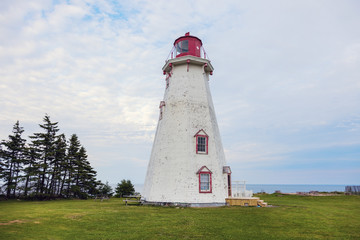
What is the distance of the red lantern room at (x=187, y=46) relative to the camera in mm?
22203

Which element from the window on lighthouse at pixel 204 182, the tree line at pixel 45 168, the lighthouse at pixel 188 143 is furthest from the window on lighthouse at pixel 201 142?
the tree line at pixel 45 168

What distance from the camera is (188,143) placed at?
19625mm

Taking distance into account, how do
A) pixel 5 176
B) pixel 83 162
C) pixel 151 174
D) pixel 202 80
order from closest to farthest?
pixel 151 174, pixel 202 80, pixel 5 176, pixel 83 162

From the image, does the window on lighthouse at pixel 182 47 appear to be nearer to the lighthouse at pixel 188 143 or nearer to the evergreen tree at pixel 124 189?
the lighthouse at pixel 188 143

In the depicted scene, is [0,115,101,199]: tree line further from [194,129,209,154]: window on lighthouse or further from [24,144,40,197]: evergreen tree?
[194,129,209,154]: window on lighthouse

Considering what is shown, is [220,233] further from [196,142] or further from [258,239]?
[196,142]

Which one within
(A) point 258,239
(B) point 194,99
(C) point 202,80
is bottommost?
(A) point 258,239

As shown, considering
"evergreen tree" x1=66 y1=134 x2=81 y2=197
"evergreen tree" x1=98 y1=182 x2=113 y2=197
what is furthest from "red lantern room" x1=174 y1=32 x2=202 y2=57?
"evergreen tree" x1=98 y1=182 x2=113 y2=197

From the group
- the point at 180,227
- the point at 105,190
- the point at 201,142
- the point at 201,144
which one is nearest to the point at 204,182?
the point at 201,144

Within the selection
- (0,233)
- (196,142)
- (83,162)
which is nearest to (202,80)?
(196,142)

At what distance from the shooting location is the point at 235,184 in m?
21.5

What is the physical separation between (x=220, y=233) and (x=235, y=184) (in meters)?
12.1

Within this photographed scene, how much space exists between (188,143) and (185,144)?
27cm

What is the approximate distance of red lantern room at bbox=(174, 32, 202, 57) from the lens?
874 inches
